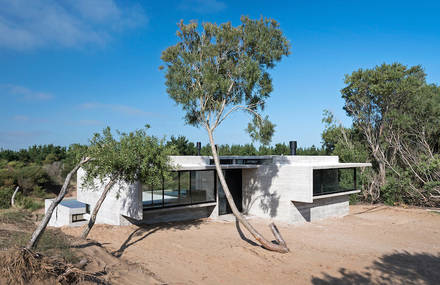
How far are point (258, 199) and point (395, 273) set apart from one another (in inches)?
299

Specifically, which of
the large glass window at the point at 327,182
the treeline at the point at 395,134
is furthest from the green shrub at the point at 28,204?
the treeline at the point at 395,134

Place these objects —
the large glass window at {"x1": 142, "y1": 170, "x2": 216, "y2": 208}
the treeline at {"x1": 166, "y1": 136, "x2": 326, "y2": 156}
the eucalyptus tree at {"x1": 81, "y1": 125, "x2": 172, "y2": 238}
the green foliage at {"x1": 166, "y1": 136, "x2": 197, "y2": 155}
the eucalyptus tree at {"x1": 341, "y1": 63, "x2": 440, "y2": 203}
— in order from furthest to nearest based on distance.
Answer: the green foliage at {"x1": 166, "y1": 136, "x2": 197, "y2": 155} < the treeline at {"x1": 166, "y1": 136, "x2": 326, "y2": 156} < the eucalyptus tree at {"x1": 341, "y1": 63, "x2": 440, "y2": 203} < the large glass window at {"x1": 142, "y1": 170, "x2": 216, "y2": 208} < the eucalyptus tree at {"x1": 81, "y1": 125, "x2": 172, "y2": 238}

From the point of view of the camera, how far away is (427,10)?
16.1 m

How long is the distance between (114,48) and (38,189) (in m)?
14.6

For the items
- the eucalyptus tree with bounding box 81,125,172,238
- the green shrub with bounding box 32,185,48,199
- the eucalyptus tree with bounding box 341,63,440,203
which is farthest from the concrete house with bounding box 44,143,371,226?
the green shrub with bounding box 32,185,48,199

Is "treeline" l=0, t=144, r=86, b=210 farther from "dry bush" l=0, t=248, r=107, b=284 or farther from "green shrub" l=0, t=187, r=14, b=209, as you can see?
"dry bush" l=0, t=248, r=107, b=284

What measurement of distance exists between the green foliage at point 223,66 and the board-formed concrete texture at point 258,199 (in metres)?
2.74

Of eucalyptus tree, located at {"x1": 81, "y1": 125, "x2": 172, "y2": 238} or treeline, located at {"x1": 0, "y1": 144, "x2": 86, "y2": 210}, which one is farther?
treeline, located at {"x1": 0, "y1": 144, "x2": 86, "y2": 210}

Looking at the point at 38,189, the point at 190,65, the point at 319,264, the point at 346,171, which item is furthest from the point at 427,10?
the point at 38,189

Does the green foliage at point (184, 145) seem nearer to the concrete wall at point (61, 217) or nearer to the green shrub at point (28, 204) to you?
the green shrub at point (28, 204)

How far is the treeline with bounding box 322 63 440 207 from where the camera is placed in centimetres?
1877

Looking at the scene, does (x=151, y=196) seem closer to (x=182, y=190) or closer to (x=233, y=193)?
(x=182, y=190)

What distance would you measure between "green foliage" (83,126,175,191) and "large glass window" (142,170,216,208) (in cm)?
172

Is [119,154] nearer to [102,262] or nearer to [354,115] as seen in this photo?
[102,262]
